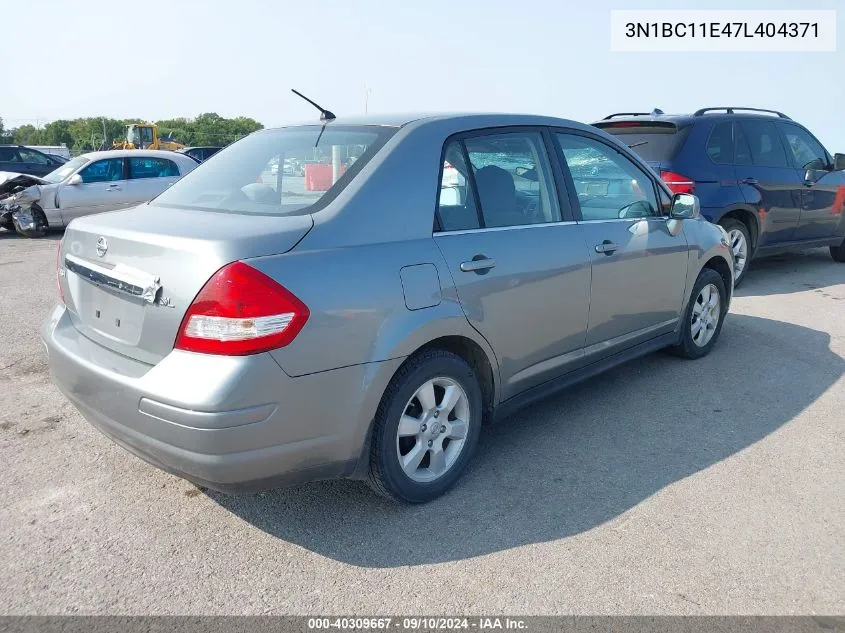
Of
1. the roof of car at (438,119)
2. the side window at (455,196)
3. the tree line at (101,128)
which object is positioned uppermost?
the tree line at (101,128)

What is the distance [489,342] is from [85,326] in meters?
1.77

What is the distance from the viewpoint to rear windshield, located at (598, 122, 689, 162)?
23.0 feet

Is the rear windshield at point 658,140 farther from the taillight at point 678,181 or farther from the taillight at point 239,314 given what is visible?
the taillight at point 239,314

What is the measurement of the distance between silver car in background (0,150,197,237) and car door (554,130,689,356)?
9.65m

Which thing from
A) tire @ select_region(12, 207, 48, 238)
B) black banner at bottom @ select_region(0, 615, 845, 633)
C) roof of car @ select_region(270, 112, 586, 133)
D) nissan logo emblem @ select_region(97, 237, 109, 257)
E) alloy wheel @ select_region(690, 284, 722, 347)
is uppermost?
roof of car @ select_region(270, 112, 586, 133)

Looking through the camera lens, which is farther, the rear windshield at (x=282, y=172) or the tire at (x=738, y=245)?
the tire at (x=738, y=245)

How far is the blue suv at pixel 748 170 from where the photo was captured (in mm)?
6996

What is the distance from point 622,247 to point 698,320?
4.65 ft

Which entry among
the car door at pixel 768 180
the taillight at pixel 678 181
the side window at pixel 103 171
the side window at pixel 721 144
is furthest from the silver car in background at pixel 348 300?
the side window at pixel 103 171

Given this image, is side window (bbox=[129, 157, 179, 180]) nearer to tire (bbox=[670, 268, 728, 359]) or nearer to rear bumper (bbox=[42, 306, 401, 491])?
tire (bbox=[670, 268, 728, 359])

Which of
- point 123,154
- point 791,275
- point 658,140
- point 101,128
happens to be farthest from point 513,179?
point 101,128

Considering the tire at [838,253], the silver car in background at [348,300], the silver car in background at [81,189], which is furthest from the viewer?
the silver car in background at [81,189]

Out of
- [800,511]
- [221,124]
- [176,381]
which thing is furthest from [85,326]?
[221,124]

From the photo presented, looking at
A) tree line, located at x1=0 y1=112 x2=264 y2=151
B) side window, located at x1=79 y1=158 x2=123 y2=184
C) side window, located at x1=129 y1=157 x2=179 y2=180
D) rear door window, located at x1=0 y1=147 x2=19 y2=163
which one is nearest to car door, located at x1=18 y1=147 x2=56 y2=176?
rear door window, located at x1=0 y1=147 x2=19 y2=163
